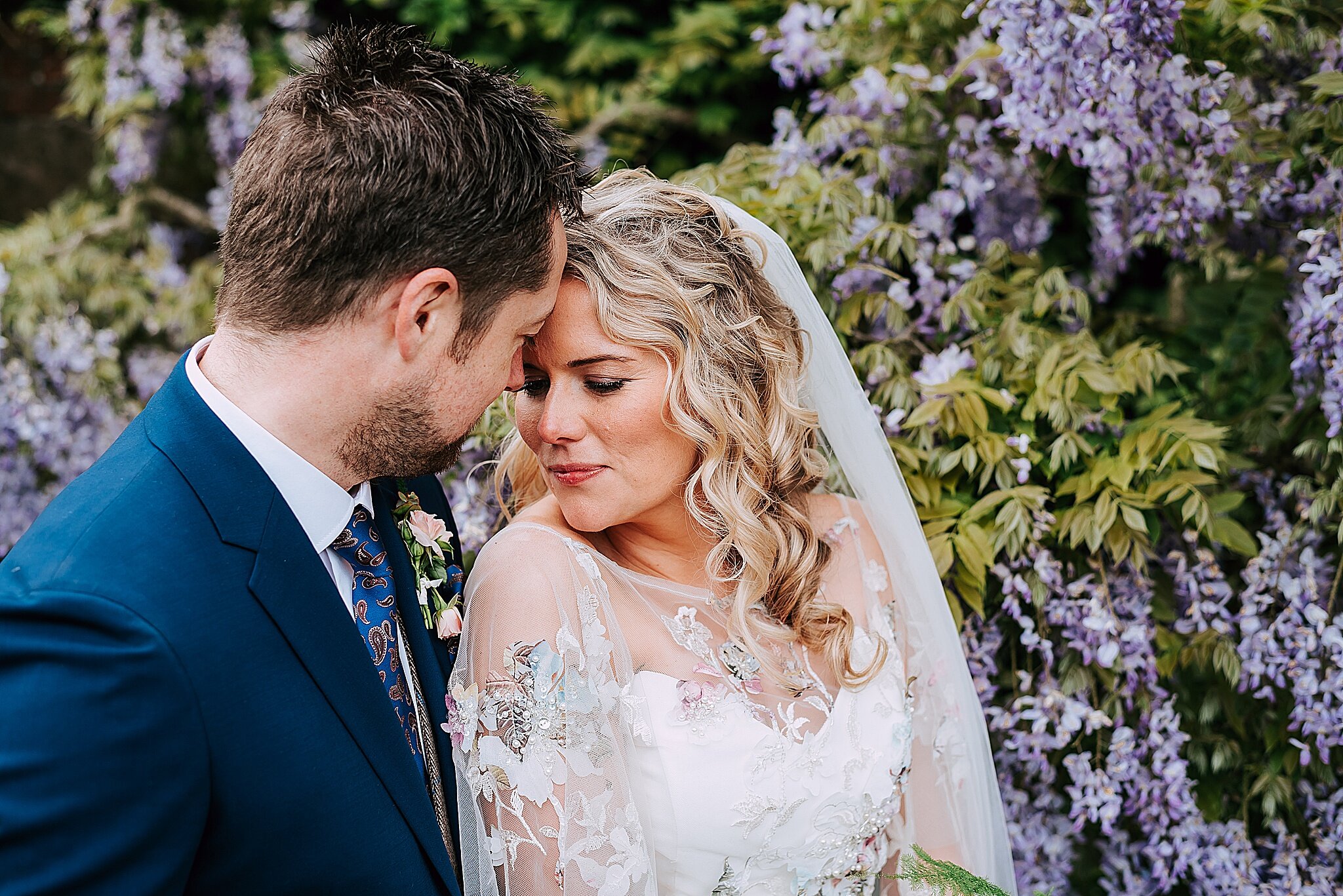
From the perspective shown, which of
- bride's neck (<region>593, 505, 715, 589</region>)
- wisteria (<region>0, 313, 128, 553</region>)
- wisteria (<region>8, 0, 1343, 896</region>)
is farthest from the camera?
wisteria (<region>0, 313, 128, 553</region>)

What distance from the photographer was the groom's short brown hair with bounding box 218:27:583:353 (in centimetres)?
158

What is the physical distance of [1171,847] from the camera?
251 cm

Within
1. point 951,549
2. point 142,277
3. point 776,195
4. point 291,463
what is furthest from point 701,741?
point 142,277

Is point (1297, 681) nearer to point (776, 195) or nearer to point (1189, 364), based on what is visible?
point (1189, 364)

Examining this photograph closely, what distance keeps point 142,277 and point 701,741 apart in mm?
3827

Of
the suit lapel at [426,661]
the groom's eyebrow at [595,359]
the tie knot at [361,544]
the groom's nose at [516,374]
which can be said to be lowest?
the suit lapel at [426,661]

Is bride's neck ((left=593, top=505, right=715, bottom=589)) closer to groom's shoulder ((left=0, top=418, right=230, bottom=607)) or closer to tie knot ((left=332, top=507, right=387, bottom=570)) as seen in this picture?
tie knot ((left=332, top=507, right=387, bottom=570))

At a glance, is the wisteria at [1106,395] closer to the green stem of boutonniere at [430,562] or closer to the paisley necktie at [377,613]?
the green stem of boutonniere at [430,562]

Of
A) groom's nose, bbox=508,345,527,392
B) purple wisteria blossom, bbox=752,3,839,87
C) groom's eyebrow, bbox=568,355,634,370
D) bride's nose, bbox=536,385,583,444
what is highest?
purple wisteria blossom, bbox=752,3,839,87

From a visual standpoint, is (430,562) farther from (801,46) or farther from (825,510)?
(801,46)

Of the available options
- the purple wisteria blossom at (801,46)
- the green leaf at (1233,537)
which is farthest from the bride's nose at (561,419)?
the purple wisteria blossom at (801,46)

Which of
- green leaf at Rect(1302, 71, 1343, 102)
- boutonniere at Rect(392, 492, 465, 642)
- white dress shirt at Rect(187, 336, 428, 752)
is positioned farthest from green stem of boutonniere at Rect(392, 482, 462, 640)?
green leaf at Rect(1302, 71, 1343, 102)

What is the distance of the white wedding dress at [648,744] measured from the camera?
184cm

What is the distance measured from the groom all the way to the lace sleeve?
0.26 feet
